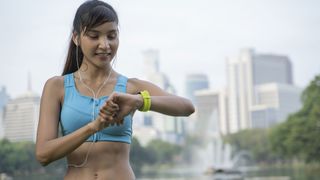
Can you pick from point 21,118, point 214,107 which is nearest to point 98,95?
point 21,118

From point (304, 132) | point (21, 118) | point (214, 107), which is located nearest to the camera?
point (21, 118)

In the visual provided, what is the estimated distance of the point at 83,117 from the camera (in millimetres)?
1584

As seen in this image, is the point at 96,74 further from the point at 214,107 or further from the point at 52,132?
the point at 214,107

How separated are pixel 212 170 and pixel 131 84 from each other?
1469 inches

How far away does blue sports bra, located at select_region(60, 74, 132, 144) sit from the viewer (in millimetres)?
1586

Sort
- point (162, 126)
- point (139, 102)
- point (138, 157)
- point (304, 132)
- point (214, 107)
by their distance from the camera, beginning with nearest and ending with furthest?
point (139, 102) → point (304, 132) → point (138, 157) → point (162, 126) → point (214, 107)

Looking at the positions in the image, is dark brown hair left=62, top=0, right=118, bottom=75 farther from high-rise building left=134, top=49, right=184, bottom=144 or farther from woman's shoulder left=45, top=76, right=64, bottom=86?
high-rise building left=134, top=49, right=184, bottom=144

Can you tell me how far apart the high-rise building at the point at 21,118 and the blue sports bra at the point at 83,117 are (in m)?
27.4

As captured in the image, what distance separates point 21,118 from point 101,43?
2952 cm

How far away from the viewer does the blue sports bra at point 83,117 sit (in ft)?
5.20

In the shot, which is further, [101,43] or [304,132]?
[304,132]

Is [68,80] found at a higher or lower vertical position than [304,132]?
higher

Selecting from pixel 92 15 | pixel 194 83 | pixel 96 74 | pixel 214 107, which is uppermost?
pixel 92 15

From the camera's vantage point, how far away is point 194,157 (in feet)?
223
